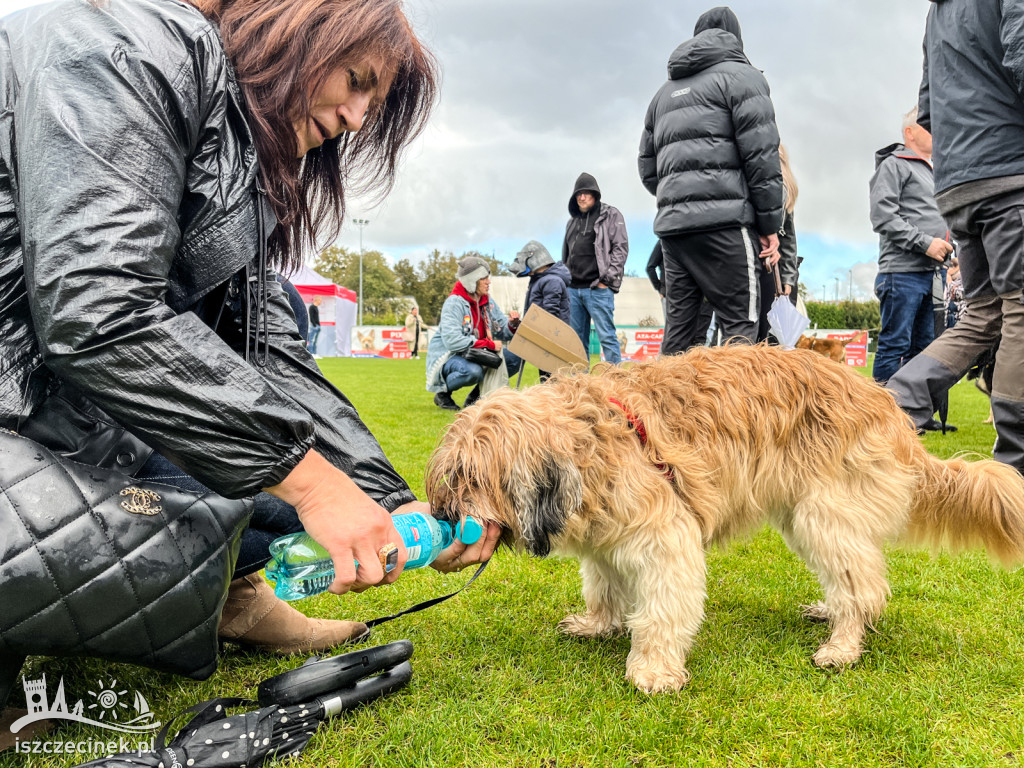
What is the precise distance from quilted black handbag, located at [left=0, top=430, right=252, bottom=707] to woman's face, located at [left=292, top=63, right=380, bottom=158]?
1050mm

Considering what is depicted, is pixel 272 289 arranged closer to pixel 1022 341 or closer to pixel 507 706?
pixel 507 706

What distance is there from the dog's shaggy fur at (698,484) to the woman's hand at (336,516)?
0.67 m

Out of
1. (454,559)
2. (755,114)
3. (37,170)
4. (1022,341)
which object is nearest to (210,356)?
(37,170)

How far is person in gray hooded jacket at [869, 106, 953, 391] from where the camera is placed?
22.8 ft

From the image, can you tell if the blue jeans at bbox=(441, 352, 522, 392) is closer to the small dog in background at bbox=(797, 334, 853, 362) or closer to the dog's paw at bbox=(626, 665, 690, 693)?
the small dog in background at bbox=(797, 334, 853, 362)

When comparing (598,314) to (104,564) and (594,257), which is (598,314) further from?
(104,564)

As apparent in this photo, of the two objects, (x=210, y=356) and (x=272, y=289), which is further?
(x=272, y=289)

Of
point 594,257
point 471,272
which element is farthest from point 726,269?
point 471,272

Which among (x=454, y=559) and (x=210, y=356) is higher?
(x=210, y=356)

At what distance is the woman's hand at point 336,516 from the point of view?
5.41 ft

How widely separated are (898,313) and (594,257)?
417cm

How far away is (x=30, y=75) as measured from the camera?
1.55 m

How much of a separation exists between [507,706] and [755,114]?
4372 millimetres

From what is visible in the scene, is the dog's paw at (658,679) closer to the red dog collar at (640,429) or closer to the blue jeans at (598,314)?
the red dog collar at (640,429)
